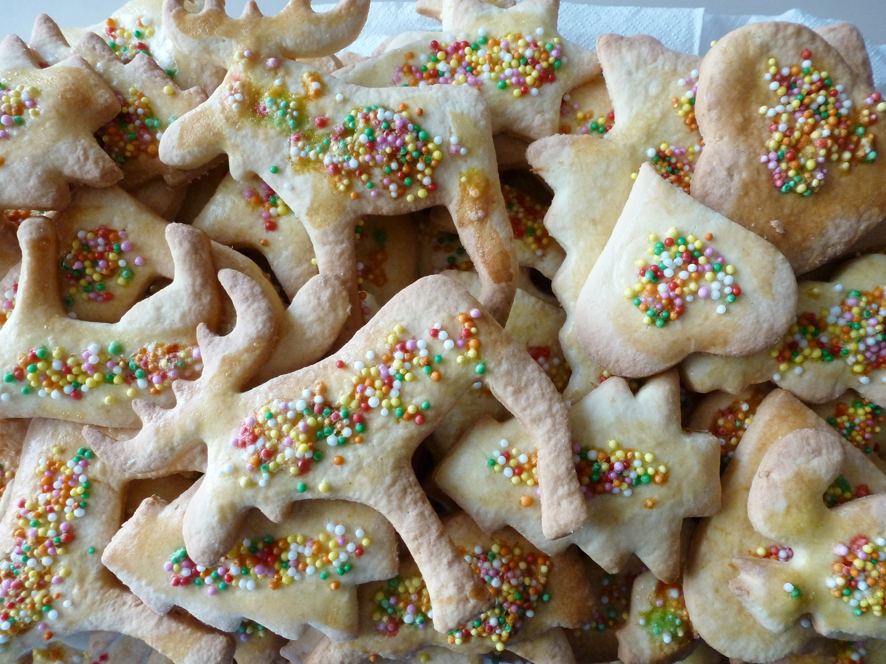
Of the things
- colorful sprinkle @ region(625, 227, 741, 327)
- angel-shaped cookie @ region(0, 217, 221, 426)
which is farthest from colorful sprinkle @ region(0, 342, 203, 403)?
colorful sprinkle @ region(625, 227, 741, 327)

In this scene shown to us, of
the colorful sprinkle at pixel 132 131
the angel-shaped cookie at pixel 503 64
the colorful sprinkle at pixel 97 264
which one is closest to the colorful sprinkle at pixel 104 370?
the colorful sprinkle at pixel 97 264

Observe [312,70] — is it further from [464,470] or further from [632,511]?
[632,511]

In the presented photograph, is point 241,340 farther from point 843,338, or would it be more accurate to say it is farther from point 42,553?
point 843,338

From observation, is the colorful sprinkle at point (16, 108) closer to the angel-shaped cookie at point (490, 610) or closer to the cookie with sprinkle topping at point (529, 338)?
the cookie with sprinkle topping at point (529, 338)

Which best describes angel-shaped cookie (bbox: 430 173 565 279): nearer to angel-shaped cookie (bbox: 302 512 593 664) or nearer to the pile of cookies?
the pile of cookies

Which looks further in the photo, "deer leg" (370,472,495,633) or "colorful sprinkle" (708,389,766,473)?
"colorful sprinkle" (708,389,766,473)

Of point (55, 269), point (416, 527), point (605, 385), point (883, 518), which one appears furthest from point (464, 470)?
point (55, 269)
